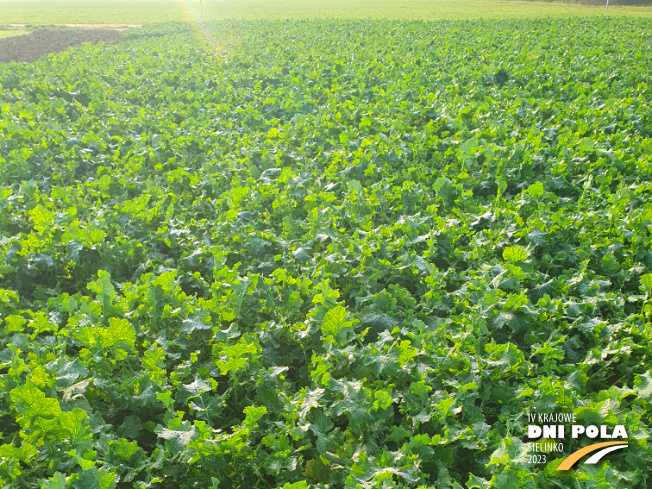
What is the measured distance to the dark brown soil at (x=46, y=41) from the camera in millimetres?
19020

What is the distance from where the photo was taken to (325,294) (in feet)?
12.6

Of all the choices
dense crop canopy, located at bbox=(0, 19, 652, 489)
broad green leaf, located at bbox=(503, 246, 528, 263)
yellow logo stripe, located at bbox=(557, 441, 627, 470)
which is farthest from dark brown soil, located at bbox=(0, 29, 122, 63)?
yellow logo stripe, located at bbox=(557, 441, 627, 470)

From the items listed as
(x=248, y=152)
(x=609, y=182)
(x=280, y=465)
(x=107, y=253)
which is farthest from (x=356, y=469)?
(x=248, y=152)

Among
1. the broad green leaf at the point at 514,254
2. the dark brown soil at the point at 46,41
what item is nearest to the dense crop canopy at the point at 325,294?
the broad green leaf at the point at 514,254

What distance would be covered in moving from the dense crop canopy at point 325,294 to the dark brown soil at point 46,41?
486 inches

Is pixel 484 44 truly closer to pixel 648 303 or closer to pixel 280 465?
pixel 648 303

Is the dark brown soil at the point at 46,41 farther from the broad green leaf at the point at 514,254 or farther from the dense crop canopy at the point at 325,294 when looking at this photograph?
the broad green leaf at the point at 514,254

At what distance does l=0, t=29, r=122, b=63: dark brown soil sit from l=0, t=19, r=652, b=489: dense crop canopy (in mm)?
12340

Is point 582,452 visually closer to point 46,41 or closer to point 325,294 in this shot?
point 325,294

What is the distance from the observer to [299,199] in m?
5.94

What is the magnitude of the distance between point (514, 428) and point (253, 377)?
177 centimetres

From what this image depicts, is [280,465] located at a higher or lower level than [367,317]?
lower

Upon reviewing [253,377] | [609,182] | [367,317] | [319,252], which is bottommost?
[253,377]

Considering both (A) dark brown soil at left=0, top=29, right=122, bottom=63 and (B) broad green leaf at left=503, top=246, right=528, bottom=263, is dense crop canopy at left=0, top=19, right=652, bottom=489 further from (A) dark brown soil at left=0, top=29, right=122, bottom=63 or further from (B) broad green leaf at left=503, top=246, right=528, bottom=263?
(A) dark brown soil at left=0, top=29, right=122, bottom=63
